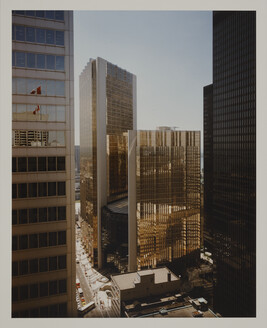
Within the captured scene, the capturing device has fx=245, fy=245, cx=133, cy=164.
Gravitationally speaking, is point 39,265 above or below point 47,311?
above

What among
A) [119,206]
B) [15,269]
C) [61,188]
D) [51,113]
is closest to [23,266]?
[15,269]

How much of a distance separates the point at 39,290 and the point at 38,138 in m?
2.19

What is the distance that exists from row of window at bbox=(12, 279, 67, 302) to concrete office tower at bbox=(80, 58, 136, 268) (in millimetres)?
15606

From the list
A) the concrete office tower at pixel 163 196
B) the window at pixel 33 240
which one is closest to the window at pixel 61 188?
the window at pixel 33 240

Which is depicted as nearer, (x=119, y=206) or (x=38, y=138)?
(x=38, y=138)

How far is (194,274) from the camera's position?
16250mm

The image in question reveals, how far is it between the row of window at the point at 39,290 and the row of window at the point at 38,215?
90 cm

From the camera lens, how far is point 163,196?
1738 centimetres

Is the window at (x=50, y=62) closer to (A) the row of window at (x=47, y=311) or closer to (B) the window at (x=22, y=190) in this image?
(B) the window at (x=22, y=190)

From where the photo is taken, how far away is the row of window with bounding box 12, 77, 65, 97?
11.5ft

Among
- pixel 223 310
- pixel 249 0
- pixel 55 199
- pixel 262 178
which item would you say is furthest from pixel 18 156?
pixel 223 310

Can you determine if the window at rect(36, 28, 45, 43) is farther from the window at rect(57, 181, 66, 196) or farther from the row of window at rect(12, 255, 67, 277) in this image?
the row of window at rect(12, 255, 67, 277)

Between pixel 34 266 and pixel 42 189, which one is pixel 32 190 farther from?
pixel 34 266

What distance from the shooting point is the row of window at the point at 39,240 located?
11.6 ft
